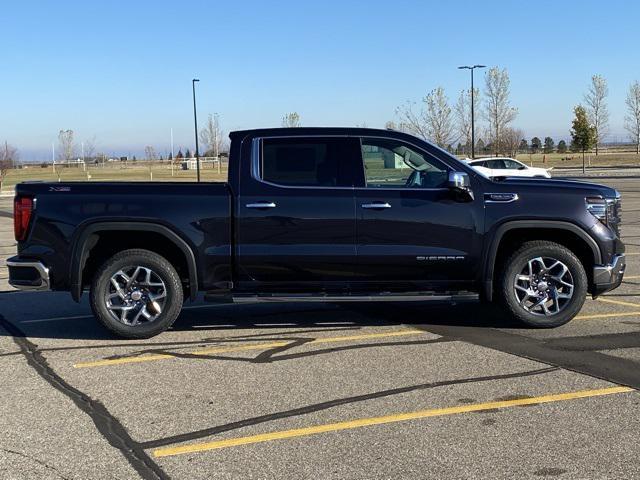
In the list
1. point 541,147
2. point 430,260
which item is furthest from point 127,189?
point 541,147

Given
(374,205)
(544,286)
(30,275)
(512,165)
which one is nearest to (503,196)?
(544,286)

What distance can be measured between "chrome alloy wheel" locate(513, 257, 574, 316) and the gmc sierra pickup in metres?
0.01

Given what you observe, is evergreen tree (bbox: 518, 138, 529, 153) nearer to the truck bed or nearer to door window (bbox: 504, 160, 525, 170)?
door window (bbox: 504, 160, 525, 170)

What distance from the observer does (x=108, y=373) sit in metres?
5.67

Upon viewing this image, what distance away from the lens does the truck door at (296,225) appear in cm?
659

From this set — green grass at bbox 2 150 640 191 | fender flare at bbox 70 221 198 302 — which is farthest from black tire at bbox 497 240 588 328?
green grass at bbox 2 150 640 191

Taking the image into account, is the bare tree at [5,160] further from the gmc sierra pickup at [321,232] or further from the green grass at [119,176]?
the gmc sierra pickup at [321,232]

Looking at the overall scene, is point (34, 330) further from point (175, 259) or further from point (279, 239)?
point (279, 239)

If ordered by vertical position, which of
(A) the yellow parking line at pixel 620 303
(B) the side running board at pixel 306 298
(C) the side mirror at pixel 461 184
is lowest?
(A) the yellow parking line at pixel 620 303

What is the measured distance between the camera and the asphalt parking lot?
389 cm

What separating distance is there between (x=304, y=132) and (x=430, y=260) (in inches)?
68.5

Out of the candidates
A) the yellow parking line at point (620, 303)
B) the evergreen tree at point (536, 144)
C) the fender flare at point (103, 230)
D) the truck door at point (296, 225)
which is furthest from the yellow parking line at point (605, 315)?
the evergreen tree at point (536, 144)

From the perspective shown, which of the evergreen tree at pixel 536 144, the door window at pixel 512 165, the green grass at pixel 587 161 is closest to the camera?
the door window at pixel 512 165

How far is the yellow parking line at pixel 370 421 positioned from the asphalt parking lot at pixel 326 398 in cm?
2
